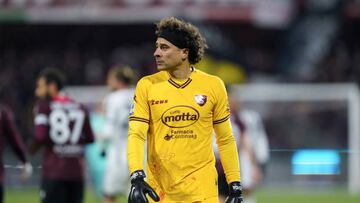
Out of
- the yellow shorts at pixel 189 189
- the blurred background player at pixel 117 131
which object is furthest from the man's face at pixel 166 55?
the blurred background player at pixel 117 131

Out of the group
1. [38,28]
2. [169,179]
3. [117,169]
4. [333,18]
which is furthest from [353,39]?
[169,179]

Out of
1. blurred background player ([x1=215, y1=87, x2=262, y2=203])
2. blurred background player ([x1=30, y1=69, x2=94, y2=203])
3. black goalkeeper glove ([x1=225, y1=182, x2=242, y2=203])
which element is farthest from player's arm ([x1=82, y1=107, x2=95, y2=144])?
black goalkeeper glove ([x1=225, y1=182, x2=242, y2=203])

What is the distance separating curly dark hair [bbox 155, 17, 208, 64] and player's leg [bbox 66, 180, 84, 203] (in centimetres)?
419

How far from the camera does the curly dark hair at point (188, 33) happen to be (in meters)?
7.68

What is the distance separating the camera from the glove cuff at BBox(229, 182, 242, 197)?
25.5 ft

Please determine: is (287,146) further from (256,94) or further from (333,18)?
(333,18)

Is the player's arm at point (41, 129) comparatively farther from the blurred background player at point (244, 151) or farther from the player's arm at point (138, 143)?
the player's arm at point (138, 143)

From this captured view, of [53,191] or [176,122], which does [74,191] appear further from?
[176,122]

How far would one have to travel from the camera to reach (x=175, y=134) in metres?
7.58

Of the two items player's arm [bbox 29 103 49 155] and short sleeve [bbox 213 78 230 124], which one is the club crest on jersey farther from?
player's arm [bbox 29 103 49 155]

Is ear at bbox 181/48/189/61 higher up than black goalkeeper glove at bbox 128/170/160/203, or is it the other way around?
ear at bbox 181/48/189/61

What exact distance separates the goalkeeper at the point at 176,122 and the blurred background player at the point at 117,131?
588cm

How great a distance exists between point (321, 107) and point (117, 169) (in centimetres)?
935

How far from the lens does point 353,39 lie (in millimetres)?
29109
